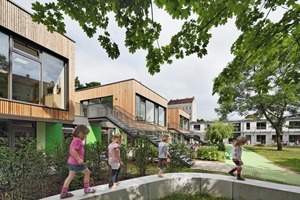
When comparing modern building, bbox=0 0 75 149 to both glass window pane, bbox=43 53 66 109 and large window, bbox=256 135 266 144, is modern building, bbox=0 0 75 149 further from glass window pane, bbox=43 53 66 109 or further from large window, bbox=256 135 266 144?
large window, bbox=256 135 266 144

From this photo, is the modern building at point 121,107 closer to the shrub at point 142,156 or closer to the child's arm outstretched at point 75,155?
the shrub at point 142,156

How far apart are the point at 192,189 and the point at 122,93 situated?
15.5 metres

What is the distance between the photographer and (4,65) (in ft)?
28.8

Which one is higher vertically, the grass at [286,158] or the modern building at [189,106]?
the modern building at [189,106]

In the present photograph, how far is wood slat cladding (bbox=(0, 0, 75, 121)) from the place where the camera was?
8.41m

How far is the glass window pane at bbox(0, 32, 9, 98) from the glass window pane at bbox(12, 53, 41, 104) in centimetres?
35

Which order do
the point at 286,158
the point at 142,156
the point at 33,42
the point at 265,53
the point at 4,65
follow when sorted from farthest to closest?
the point at 286,158 < the point at 33,42 < the point at 4,65 < the point at 142,156 < the point at 265,53

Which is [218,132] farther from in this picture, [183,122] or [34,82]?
[34,82]

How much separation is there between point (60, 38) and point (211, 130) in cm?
2551

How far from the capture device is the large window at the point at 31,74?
28.8 ft

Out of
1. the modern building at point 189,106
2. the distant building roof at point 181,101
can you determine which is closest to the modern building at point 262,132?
the modern building at point 189,106

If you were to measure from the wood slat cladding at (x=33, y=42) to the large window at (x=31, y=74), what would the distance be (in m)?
0.32

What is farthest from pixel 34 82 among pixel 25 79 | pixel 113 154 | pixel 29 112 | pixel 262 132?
pixel 262 132

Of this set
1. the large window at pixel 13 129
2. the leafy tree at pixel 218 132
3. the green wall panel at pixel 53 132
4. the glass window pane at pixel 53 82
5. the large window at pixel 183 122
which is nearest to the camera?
the large window at pixel 13 129
